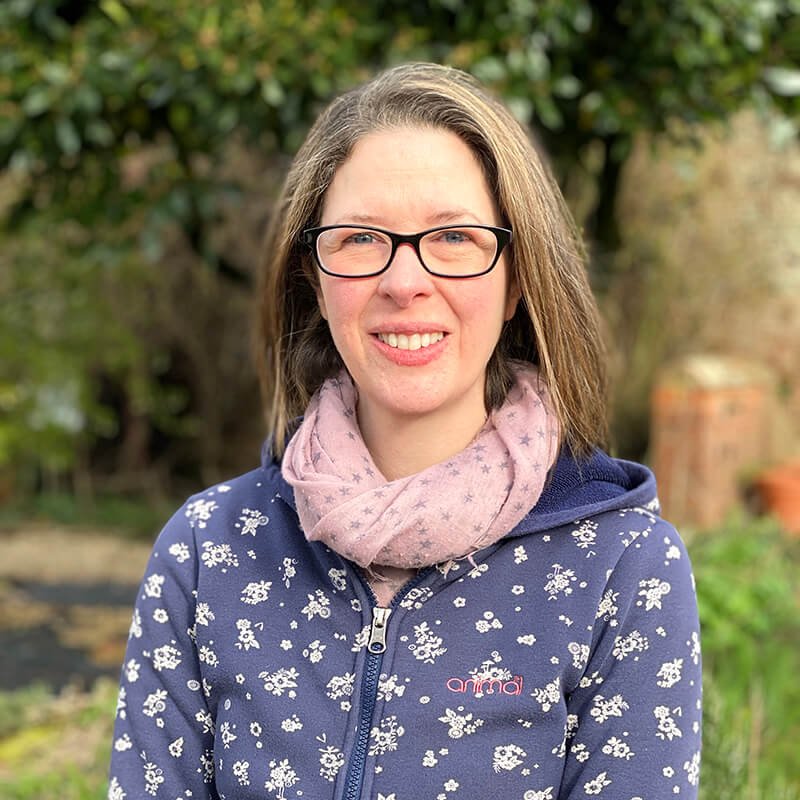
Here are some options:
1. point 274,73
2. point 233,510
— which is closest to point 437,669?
point 233,510

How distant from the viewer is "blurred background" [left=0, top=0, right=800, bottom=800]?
3.59 metres

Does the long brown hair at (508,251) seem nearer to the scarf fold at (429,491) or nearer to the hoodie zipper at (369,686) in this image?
the scarf fold at (429,491)

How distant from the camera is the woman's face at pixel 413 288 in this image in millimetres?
1458

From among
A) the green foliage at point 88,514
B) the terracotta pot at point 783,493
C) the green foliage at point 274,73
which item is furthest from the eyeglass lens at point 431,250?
the green foliage at point 88,514

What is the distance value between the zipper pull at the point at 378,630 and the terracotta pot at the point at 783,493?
15.6ft

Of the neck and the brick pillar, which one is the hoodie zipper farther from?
the brick pillar

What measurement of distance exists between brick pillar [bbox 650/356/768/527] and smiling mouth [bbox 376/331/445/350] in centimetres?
443

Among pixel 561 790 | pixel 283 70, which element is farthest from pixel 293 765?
pixel 283 70

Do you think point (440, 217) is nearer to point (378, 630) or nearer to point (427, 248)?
point (427, 248)

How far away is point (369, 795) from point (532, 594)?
334 millimetres

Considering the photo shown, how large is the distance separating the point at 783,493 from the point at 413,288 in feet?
16.3

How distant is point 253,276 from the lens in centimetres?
591

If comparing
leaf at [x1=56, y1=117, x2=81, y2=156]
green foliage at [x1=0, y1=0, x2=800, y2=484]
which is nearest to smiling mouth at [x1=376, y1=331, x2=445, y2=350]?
green foliage at [x1=0, y1=0, x2=800, y2=484]

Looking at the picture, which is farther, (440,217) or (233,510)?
(233,510)
